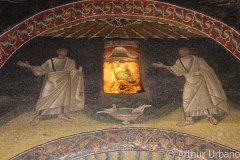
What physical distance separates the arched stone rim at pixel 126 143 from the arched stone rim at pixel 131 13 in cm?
181

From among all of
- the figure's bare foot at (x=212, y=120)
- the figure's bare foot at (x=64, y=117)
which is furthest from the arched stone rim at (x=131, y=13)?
the figure's bare foot at (x=64, y=117)

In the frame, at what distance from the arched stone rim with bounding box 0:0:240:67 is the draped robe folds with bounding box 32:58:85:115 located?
0.64m

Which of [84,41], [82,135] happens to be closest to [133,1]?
[84,41]

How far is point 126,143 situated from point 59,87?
4.99ft

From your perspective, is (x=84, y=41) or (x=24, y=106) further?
(x=84, y=41)

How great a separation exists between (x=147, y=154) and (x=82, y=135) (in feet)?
3.64

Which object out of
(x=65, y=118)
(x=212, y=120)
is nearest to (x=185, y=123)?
(x=212, y=120)

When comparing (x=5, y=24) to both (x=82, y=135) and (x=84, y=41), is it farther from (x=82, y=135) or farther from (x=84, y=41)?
(x=82, y=135)

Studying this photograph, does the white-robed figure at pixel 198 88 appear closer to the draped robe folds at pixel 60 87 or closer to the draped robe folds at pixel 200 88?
the draped robe folds at pixel 200 88

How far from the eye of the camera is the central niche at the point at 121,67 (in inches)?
358

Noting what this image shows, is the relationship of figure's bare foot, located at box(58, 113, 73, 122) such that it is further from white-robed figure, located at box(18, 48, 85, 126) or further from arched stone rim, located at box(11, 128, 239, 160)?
arched stone rim, located at box(11, 128, 239, 160)

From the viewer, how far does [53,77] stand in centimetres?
888

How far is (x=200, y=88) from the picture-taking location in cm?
891

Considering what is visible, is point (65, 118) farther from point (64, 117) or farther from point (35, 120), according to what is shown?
point (35, 120)
